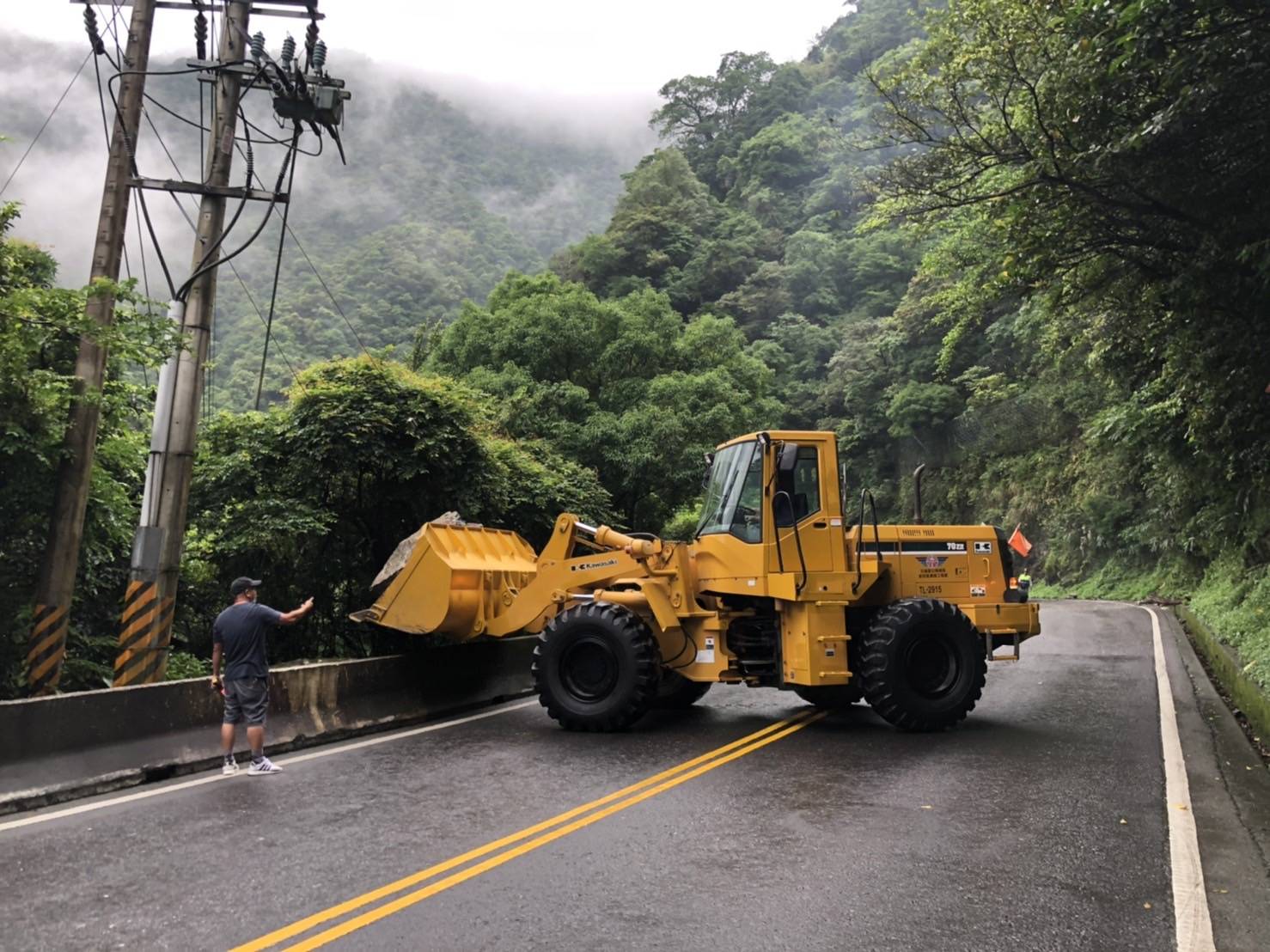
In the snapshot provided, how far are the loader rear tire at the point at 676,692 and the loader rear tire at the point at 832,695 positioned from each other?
117 centimetres

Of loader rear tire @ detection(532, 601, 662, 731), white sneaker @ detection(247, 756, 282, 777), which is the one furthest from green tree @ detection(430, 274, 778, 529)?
white sneaker @ detection(247, 756, 282, 777)

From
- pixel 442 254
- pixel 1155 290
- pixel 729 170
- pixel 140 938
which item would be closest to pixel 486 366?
pixel 1155 290

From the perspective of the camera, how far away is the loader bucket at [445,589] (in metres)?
10.7

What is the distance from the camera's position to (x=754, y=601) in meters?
10.9

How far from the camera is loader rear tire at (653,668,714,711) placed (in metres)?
11.8

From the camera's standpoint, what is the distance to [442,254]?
106000mm

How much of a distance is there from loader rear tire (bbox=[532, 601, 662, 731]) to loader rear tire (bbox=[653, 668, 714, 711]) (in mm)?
1478

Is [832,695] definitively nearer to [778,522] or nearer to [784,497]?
[778,522]

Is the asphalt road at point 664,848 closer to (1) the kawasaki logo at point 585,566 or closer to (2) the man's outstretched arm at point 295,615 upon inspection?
(2) the man's outstretched arm at point 295,615

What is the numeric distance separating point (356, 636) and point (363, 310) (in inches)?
2542

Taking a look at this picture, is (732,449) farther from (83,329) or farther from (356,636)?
(356,636)

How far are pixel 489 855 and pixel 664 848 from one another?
1.05 metres

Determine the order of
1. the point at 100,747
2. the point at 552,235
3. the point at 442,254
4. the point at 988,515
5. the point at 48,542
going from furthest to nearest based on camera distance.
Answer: the point at 552,235, the point at 442,254, the point at 988,515, the point at 48,542, the point at 100,747

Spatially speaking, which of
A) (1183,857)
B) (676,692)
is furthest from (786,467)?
(1183,857)
